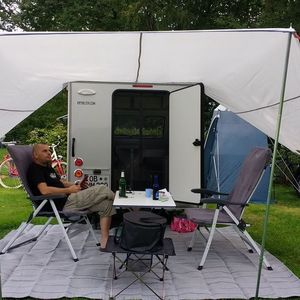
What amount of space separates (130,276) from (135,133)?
2287 millimetres

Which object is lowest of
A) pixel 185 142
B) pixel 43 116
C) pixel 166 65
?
pixel 185 142

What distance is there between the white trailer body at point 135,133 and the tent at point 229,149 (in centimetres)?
250

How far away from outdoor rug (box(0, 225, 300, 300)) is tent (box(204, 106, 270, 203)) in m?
3.33

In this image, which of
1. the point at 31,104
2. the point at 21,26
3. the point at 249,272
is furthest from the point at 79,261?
the point at 21,26

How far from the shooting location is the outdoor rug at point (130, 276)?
3.65 meters

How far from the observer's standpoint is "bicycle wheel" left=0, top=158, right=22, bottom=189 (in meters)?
10.2

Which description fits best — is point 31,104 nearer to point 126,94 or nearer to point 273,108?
point 126,94

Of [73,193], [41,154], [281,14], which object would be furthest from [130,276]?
[281,14]

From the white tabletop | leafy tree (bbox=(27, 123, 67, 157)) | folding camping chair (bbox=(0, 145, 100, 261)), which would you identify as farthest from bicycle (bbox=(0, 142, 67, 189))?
the white tabletop

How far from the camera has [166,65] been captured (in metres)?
4.70

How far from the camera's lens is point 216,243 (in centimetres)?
529

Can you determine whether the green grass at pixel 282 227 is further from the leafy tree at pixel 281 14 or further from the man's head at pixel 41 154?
the leafy tree at pixel 281 14

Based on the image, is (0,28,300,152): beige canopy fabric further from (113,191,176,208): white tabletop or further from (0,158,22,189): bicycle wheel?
(0,158,22,189): bicycle wheel

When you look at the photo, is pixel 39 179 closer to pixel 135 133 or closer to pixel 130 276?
pixel 130 276
